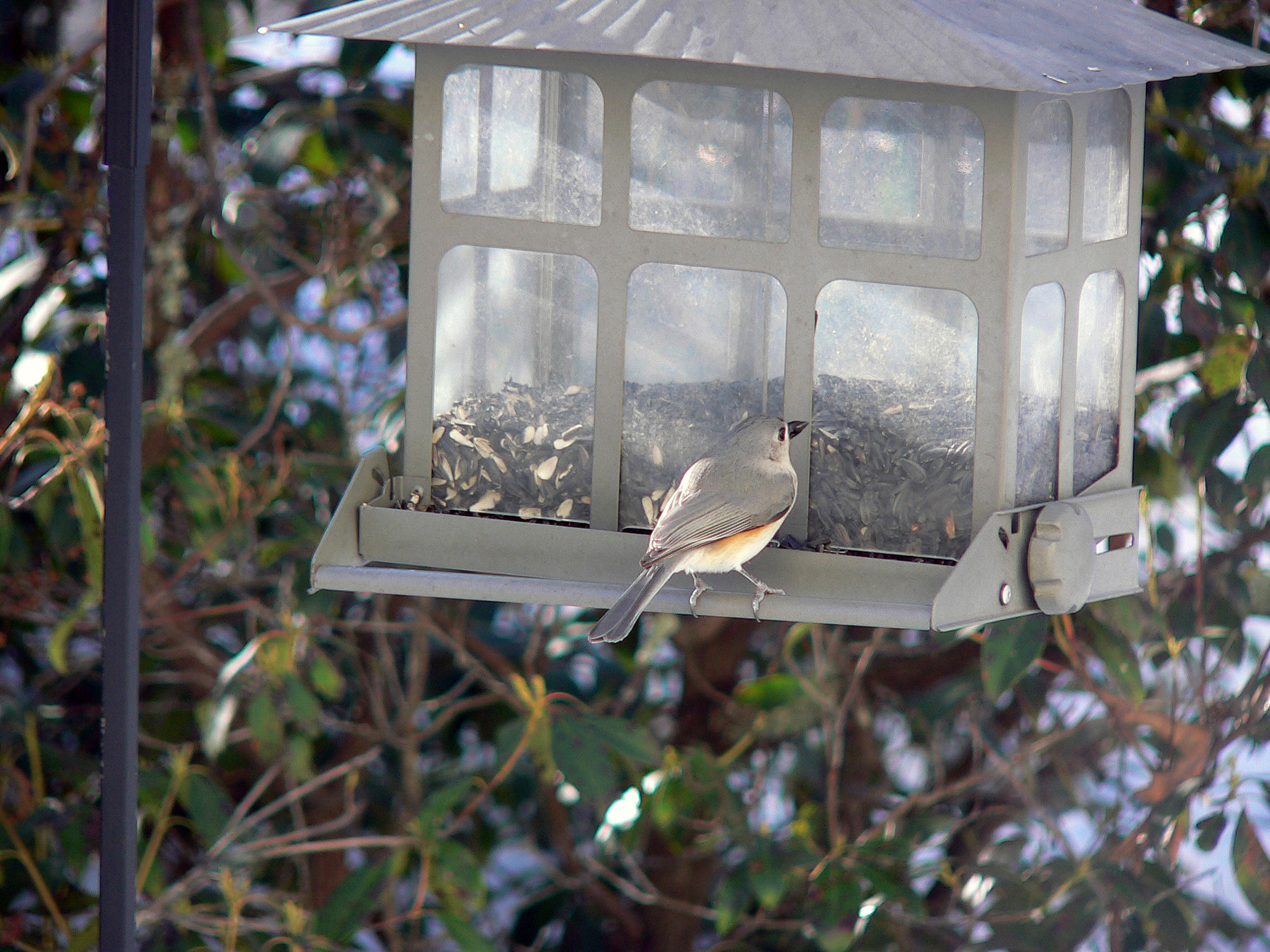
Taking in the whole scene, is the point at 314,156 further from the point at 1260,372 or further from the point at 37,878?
the point at 1260,372

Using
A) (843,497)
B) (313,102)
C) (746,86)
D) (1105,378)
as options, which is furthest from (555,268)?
(313,102)

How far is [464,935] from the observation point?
2230 mm

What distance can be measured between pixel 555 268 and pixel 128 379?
53cm

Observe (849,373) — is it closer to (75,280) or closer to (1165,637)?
(1165,637)

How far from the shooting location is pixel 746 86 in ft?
4.92

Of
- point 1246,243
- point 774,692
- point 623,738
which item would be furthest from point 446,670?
point 1246,243

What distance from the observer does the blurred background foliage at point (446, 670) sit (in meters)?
2.30

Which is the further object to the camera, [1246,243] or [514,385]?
[1246,243]

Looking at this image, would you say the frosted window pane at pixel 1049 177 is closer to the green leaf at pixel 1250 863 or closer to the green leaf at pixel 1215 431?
the green leaf at pixel 1215 431

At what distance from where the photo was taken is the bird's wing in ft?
4.69

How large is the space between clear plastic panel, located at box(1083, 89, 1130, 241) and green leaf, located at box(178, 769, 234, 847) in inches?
69.5

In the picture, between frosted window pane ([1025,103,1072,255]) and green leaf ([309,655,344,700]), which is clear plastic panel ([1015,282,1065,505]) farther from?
green leaf ([309,655,344,700])

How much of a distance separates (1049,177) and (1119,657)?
1.05 metres

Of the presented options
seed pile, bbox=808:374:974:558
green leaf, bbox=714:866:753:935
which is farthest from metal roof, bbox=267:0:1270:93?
green leaf, bbox=714:866:753:935
